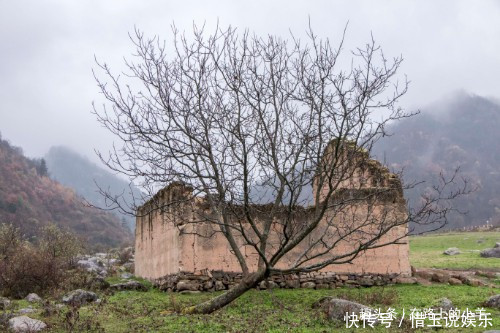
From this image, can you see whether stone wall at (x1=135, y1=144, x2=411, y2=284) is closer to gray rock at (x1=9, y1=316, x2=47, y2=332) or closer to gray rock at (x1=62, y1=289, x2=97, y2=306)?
gray rock at (x1=62, y1=289, x2=97, y2=306)

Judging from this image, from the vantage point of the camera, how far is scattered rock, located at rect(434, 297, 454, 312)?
11836 millimetres

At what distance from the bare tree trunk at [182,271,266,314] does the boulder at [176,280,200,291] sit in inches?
150

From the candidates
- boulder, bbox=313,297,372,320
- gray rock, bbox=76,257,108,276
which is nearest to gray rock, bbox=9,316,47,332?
boulder, bbox=313,297,372,320

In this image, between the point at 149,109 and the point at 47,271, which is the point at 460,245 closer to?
the point at 47,271

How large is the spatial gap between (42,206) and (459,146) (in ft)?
337

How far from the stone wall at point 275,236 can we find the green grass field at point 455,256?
5822 mm

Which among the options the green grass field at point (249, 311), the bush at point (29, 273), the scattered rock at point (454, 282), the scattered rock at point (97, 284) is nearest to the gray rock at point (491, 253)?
the scattered rock at point (454, 282)

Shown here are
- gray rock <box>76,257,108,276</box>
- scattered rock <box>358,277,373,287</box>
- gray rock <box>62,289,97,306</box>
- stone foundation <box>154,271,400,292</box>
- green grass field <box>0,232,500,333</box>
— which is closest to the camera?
green grass field <box>0,232,500,333</box>

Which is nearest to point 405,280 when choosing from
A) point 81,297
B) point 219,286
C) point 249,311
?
point 219,286

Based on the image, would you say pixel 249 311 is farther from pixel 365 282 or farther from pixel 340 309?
pixel 365 282

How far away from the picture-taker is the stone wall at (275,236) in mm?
15234

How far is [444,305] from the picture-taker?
12055 mm

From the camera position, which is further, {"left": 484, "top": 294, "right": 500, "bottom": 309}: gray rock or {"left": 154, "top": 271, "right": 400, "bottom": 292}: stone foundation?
{"left": 154, "top": 271, "right": 400, "bottom": 292}: stone foundation

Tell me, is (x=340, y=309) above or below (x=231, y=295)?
below
